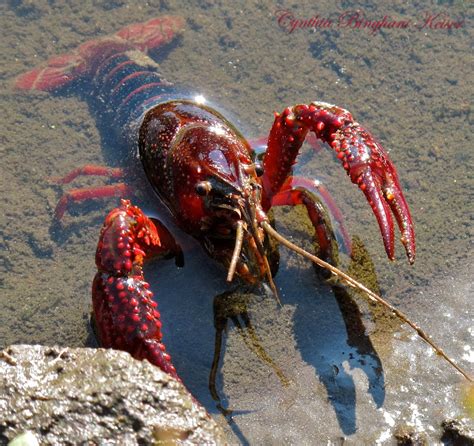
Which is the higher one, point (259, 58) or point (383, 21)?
point (383, 21)

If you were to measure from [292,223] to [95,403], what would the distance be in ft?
7.91

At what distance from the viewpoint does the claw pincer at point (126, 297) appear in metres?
3.56

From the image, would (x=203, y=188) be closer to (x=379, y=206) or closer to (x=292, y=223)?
(x=292, y=223)

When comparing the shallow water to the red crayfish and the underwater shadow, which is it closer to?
the underwater shadow

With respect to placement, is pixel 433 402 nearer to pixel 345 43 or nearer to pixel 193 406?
pixel 193 406

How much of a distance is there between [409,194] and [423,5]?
7.17ft

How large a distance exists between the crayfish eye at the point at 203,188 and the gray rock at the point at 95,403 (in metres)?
1.57

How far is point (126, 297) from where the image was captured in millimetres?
3666

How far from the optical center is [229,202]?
14.1 feet

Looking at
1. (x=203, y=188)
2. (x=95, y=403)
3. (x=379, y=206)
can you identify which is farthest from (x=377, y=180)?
(x=95, y=403)

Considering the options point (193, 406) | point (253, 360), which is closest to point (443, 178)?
point (253, 360)

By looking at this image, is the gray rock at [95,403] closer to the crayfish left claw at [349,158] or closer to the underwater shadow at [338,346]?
the underwater shadow at [338,346]

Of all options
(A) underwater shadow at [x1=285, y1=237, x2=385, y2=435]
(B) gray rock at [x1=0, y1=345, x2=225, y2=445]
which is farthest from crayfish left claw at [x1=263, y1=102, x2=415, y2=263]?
(B) gray rock at [x1=0, y1=345, x2=225, y2=445]

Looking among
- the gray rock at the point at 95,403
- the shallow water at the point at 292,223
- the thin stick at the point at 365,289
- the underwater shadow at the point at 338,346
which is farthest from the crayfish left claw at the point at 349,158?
the gray rock at the point at 95,403
